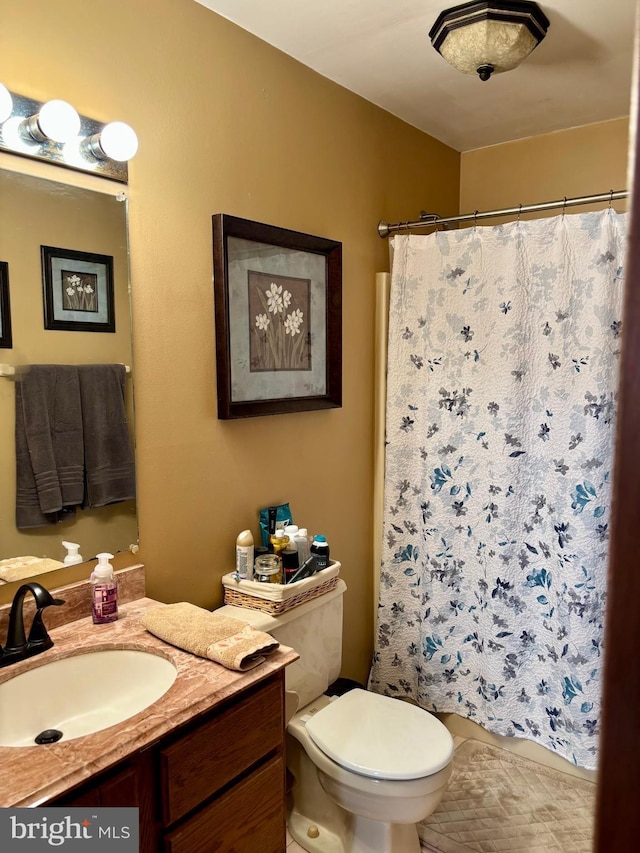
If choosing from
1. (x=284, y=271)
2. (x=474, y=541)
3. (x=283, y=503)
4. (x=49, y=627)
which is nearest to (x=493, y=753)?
(x=474, y=541)

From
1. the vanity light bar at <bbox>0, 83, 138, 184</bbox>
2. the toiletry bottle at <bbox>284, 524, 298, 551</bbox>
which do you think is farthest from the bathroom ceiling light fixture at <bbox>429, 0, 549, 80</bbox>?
the toiletry bottle at <bbox>284, 524, 298, 551</bbox>

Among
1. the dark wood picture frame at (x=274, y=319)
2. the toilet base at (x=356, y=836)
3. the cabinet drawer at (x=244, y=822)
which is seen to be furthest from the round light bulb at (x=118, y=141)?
the toilet base at (x=356, y=836)

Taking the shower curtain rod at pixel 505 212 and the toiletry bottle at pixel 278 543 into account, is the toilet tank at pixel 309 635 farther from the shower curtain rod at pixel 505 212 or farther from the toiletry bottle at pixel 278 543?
the shower curtain rod at pixel 505 212

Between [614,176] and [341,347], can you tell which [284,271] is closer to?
[341,347]

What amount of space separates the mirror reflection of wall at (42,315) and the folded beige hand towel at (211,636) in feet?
0.84

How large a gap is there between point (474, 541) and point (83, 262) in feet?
5.52

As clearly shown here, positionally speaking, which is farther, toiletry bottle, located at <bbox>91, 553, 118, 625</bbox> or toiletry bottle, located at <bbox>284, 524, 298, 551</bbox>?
toiletry bottle, located at <bbox>284, 524, 298, 551</bbox>

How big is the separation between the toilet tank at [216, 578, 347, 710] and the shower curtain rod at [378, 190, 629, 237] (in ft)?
4.56

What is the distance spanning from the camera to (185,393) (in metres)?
1.84

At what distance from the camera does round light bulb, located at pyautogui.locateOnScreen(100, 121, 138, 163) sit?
1.54m

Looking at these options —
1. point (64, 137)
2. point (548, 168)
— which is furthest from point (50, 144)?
point (548, 168)

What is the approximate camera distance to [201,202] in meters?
1.85

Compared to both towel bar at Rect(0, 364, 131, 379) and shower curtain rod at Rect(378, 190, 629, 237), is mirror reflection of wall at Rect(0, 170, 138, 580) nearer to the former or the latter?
towel bar at Rect(0, 364, 131, 379)

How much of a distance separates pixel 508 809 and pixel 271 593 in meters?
1.18
